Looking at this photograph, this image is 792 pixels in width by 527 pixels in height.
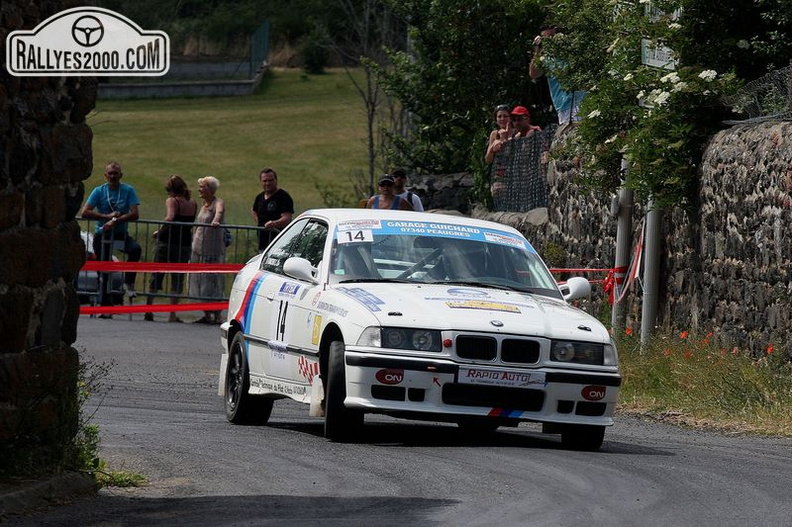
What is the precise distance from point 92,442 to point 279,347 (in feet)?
10.1

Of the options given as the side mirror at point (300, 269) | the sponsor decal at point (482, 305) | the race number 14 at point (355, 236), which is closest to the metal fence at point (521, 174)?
the race number 14 at point (355, 236)

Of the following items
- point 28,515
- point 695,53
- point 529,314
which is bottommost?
point 28,515

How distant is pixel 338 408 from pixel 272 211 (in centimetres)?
1325

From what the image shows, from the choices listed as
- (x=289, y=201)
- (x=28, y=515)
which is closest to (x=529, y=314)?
(x=28, y=515)

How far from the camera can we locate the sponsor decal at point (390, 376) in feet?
36.7

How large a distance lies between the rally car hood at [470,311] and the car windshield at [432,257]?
244 mm

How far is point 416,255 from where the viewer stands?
12.6 m

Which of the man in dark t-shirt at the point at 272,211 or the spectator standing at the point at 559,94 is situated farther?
the man in dark t-shirt at the point at 272,211

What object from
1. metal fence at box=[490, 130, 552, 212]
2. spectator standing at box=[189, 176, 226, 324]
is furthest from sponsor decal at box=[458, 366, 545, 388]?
spectator standing at box=[189, 176, 226, 324]

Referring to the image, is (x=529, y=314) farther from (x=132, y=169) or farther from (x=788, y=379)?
(x=132, y=169)

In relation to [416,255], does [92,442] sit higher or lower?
lower

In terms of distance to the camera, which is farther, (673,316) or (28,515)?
(673,316)

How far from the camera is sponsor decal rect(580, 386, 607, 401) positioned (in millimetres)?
11477

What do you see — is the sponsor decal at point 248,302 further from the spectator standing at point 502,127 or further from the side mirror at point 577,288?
the spectator standing at point 502,127
